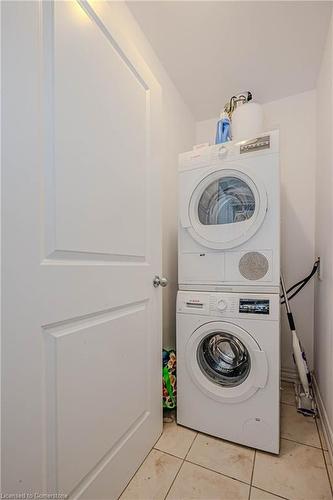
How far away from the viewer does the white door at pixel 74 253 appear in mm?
611

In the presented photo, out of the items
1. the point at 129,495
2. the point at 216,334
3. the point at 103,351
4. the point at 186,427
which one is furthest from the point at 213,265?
the point at 129,495

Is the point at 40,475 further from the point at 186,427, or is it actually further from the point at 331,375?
the point at 331,375

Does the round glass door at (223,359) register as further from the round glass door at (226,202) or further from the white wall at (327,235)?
the round glass door at (226,202)

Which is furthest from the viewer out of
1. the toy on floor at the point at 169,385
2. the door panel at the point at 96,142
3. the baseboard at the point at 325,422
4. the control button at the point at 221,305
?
the toy on floor at the point at 169,385

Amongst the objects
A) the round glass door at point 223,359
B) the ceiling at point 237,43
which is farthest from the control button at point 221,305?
the ceiling at point 237,43

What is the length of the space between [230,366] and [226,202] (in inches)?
37.6

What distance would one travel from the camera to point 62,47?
747 millimetres

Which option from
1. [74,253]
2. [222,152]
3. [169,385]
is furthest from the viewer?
[169,385]

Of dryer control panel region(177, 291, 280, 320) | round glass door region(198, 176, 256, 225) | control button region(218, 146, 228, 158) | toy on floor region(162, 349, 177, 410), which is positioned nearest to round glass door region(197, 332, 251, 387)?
dryer control panel region(177, 291, 280, 320)

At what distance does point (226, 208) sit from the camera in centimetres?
140

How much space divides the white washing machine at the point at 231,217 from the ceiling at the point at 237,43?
0.70 m

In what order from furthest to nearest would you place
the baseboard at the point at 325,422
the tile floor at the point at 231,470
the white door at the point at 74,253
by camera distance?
the baseboard at the point at 325,422
the tile floor at the point at 231,470
the white door at the point at 74,253

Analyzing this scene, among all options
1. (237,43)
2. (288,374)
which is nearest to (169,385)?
(288,374)

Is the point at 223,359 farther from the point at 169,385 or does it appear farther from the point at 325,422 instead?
the point at 325,422
